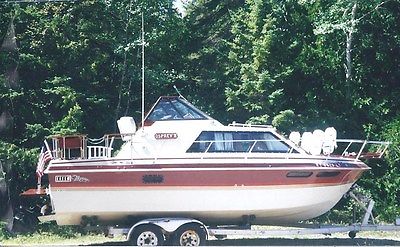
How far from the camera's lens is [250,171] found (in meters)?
11.6

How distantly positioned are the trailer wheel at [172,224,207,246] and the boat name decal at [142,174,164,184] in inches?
42.2

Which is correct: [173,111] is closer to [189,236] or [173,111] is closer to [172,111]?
[172,111]

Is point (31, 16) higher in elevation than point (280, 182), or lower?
higher

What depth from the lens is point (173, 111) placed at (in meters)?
12.4

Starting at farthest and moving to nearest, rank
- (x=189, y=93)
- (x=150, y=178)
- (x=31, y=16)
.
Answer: (x=189, y=93) → (x=31, y=16) → (x=150, y=178)

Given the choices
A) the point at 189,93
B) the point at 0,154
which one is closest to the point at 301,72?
the point at 189,93

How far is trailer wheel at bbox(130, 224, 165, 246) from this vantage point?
36.4 feet

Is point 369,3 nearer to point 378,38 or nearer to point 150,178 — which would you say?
point 378,38

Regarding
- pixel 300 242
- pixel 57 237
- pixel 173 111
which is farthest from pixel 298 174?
pixel 57 237

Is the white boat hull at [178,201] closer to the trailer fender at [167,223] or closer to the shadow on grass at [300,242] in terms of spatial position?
the trailer fender at [167,223]

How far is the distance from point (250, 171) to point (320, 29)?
676cm

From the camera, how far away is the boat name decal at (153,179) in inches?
455

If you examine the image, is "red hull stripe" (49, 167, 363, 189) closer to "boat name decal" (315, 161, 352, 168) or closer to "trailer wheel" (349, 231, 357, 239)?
"boat name decal" (315, 161, 352, 168)

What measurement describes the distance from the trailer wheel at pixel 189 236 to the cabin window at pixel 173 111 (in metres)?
2.46
